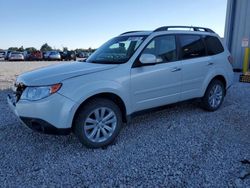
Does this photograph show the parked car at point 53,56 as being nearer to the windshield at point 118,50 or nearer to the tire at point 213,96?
the windshield at point 118,50

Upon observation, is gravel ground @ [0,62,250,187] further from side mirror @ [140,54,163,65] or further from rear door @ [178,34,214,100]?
side mirror @ [140,54,163,65]

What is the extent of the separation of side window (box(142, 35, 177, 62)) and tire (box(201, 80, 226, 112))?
1.29 meters

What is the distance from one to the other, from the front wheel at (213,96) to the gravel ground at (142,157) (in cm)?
47

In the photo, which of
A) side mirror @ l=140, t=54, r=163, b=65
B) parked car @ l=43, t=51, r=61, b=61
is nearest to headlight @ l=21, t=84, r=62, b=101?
side mirror @ l=140, t=54, r=163, b=65

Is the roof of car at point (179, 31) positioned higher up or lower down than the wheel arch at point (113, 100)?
higher up

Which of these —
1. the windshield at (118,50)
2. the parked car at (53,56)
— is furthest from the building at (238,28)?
the parked car at (53,56)

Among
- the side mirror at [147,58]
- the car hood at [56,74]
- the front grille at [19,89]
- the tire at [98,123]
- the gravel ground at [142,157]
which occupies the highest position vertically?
the side mirror at [147,58]

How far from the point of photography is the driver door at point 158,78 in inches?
155

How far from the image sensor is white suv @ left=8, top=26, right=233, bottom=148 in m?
3.29

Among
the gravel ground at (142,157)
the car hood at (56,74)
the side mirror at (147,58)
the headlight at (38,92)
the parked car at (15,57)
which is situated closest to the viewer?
the gravel ground at (142,157)

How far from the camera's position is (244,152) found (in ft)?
11.5

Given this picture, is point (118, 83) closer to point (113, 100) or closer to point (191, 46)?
point (113, 100)

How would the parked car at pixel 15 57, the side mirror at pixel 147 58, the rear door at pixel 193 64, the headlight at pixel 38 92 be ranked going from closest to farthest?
the headlight at pixel 38 92 → the side mirror at pixel 147 58 → the rear door at pixel 193 64 → the parked car at pixel 15 57

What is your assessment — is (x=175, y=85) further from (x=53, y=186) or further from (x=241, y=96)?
(x=241, y=96)
